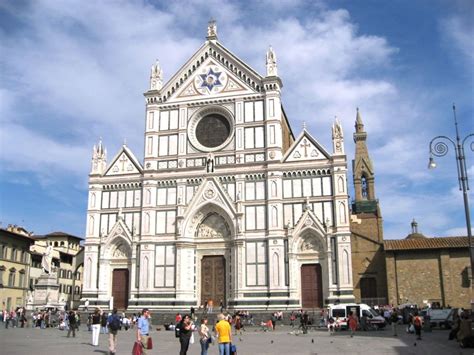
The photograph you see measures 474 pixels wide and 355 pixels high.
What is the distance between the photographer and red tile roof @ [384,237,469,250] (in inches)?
1517

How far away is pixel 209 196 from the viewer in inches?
1555

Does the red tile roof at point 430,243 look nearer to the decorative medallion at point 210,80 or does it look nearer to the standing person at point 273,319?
the standing person at point 273,319

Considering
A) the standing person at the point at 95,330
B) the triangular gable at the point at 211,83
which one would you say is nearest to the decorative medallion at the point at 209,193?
the triangular gable at the point at 211,83

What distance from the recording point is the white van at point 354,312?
1188 inches

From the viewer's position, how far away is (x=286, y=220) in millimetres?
37875

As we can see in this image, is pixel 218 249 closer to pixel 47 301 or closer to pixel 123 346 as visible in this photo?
pixel 47 301

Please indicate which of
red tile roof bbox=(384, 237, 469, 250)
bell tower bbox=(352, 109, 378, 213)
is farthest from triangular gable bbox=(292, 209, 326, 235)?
bell tower bbox=(352, 109, 378, 213)

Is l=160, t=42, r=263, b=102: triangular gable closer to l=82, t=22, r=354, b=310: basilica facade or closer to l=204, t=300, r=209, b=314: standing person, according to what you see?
l=82, t=22, r=354, b=310: basilica facade

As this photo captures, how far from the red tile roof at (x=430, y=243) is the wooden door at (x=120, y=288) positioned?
2061 centimetres

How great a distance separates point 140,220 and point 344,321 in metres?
18.1

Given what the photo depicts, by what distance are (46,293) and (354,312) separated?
22.6m

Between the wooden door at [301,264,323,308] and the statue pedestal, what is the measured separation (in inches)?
729

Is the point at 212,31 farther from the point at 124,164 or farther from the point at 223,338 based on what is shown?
the point at 223,338

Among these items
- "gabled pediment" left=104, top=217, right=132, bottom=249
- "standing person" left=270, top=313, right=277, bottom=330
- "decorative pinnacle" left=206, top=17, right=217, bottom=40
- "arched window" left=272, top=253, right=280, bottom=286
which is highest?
"decorative pinnacle" left=206, top=17, right=217, bottom=40
